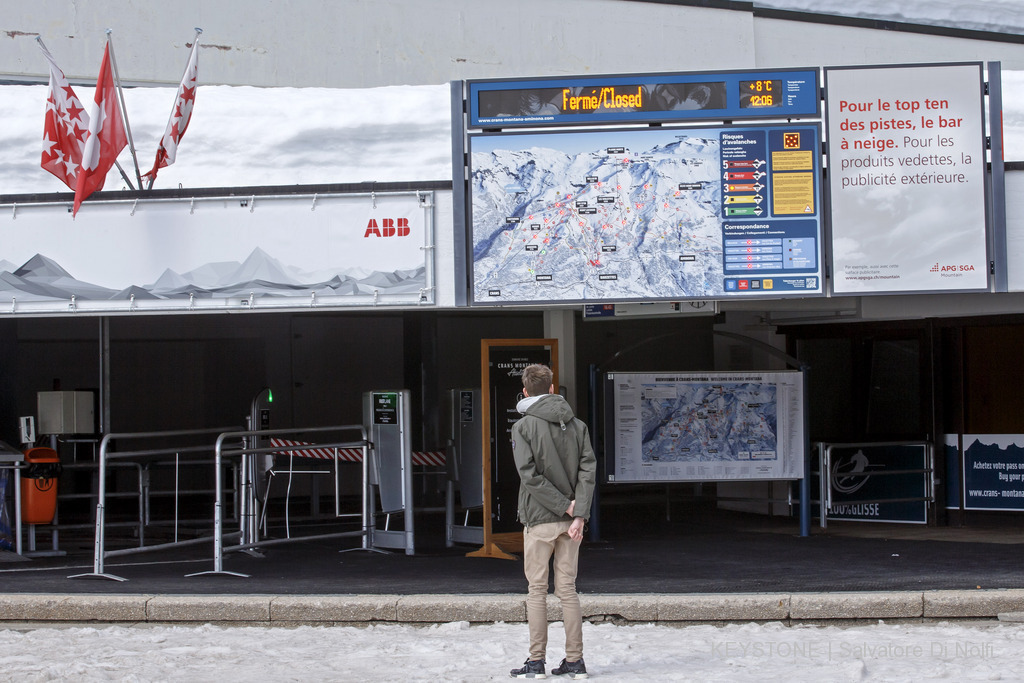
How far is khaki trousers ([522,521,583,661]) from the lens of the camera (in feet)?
19.6

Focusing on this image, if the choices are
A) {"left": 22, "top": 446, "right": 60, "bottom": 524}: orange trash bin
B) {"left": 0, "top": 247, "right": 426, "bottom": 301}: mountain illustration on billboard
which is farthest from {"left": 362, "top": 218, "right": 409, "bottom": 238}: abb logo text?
{"left": 22, "top": 446, "right": 60, "bottom": 524}: orange trash bin

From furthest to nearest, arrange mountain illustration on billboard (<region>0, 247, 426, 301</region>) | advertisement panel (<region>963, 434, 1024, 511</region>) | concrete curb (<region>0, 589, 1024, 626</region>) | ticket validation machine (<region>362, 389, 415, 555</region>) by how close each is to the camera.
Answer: advertisement panel (<region>963, 434, 1024, 511</region>)
ticket validation machine (<region>362, 389, 415, 555</region>)
mountain illustration on billboard (<region>0, 247, 426, 301</region>)
concrete curb (<region>0, 589, 1024, 626</region>)

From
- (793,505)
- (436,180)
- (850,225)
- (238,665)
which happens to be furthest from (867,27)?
(238,665)

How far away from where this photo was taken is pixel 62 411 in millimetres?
11727

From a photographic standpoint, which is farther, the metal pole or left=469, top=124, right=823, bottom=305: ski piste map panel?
the metal pole

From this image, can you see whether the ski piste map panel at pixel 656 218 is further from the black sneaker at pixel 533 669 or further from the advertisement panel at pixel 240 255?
the black sneaker at pixel 533 669

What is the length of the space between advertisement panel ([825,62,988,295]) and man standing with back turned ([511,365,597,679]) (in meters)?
3.41

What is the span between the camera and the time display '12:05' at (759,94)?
8625mm

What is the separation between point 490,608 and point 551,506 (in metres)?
1.76

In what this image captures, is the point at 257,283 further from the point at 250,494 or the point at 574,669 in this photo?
the point at 574,669

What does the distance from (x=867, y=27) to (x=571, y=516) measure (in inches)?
514

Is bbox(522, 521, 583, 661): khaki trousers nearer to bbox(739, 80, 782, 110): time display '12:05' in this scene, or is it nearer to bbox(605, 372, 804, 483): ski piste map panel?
bbox(739, 80, 782, 110): time display '12:05'

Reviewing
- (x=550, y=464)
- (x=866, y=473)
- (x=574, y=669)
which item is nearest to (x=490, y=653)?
(x=574, y=669)

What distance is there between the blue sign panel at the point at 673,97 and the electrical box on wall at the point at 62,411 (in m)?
6.20
